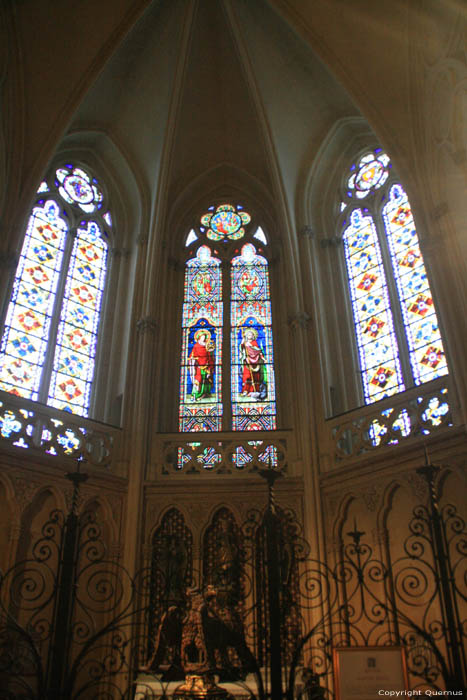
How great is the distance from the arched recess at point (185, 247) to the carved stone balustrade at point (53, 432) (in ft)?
3.62

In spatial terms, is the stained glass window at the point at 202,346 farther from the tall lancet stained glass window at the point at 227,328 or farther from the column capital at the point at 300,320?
the column capital at the point at 300,320

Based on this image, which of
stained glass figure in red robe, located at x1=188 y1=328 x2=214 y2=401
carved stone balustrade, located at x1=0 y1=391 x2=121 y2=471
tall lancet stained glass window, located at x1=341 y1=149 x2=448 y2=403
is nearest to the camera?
carved stone balustrade, located at x1=0 y1=391 x2=121 y2=471

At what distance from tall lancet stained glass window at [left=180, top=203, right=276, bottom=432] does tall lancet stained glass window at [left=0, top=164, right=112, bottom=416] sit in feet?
5.69

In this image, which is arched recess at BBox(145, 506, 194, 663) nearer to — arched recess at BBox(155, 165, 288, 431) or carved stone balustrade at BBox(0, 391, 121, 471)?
carved stone balustrade at BBox(0, 391, 121, 471)

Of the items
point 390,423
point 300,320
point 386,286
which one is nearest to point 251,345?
point 300,320

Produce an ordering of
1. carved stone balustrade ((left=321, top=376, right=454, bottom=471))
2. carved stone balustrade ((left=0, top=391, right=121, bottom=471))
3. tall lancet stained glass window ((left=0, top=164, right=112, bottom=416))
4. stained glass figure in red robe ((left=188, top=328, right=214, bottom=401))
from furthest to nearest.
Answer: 1. stained glass figure in red robe ((left=188, top=328, right=214, bottom=401))
2. tall lancet stained glass window ((left=0, top=164, right=112, bottom=416))
3. carved stone balustrade ((left=0, top=391, right=121, bottom=471))
4. carved stone balustrade ((left=321, top=376, right=454, bottom=471))

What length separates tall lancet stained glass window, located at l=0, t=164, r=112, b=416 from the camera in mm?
10086

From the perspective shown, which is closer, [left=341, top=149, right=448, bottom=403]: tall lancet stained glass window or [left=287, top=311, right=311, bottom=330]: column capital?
[left=341, top=149, right=448, bottom=403]: tall lancet stained glass window

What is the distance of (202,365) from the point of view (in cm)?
1141

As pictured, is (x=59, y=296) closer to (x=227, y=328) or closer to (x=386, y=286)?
(x=227, y=328)

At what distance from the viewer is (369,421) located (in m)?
9.23

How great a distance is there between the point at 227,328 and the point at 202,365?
35.6 inches

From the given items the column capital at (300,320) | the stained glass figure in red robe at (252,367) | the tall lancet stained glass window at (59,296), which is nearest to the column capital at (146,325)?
the tall lancet stained glass window at (59,296)

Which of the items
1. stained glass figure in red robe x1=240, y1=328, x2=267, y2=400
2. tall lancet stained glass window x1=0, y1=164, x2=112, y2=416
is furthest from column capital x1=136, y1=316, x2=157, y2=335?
stained glass figure in red robe x1=240, y1=328, x2=267, y2=400
